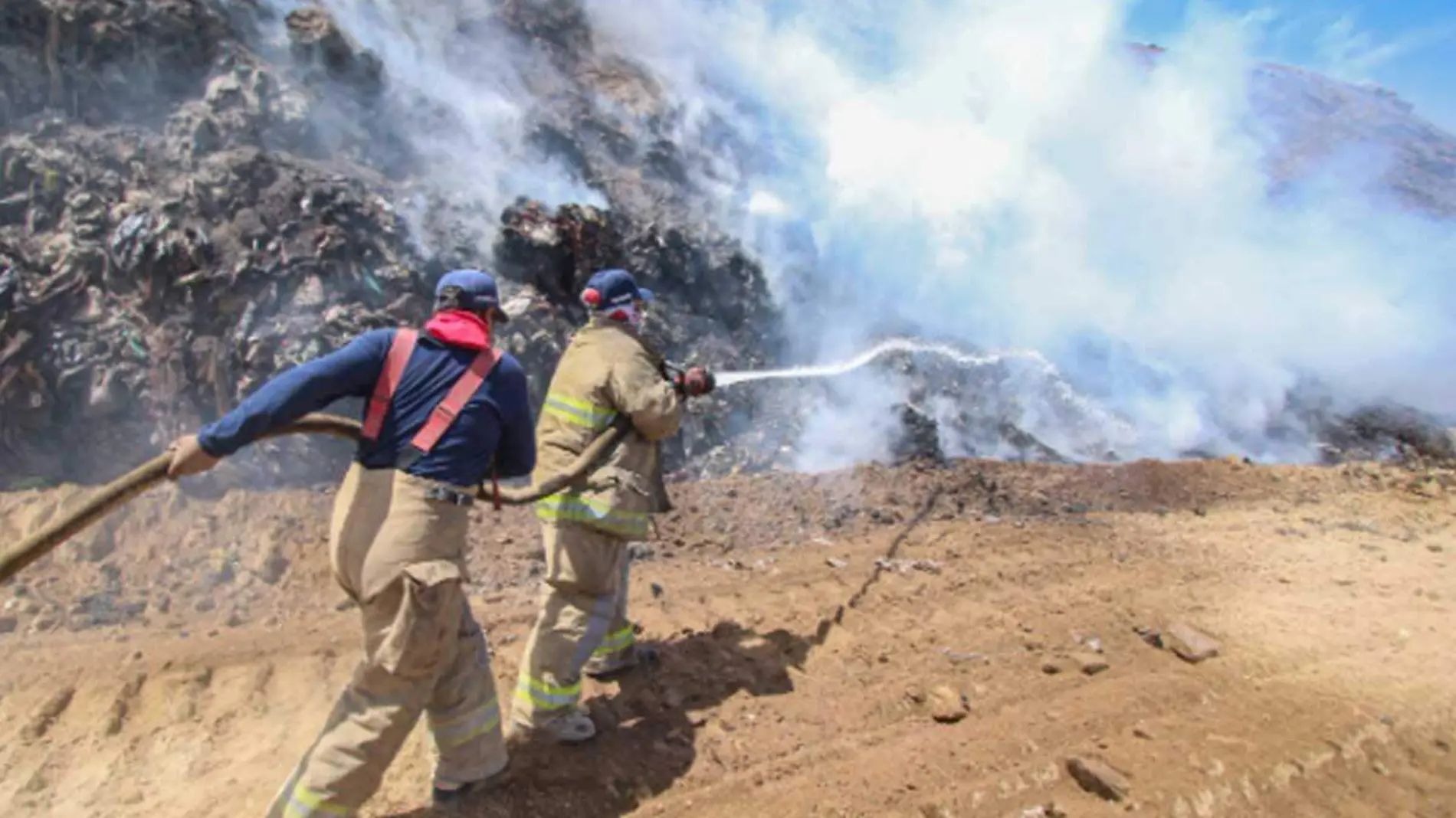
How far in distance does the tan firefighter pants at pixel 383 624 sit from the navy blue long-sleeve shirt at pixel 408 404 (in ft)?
0.35

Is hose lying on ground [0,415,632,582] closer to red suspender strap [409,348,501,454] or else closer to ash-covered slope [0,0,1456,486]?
red suspender strap [409,348,501,454]

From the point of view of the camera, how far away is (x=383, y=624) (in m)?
2.57

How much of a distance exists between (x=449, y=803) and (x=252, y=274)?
16.7 ft

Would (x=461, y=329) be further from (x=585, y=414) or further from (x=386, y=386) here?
(x=585, y=414)

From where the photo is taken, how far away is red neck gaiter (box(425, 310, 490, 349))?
8.82ft

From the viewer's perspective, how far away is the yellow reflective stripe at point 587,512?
3.30 meters

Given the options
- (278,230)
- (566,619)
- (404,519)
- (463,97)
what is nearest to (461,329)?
(404,519)

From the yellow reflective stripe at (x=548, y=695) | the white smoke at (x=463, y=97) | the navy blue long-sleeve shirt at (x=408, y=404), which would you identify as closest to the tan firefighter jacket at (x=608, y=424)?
the navy blue long-sleeve shirt at (x=408, y=404)

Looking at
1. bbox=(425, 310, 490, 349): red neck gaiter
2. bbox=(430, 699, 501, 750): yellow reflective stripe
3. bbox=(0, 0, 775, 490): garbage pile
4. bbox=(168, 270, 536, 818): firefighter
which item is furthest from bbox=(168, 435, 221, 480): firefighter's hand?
bbox=(0, 0, 775, 490): garbage pile

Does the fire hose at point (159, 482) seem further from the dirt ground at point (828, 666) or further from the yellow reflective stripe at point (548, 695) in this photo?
the dirt ground at point (828, 666)

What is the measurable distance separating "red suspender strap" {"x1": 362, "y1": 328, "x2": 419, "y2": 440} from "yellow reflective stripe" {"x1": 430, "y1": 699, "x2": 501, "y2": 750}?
0.99 meters

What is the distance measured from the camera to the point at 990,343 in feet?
39.6

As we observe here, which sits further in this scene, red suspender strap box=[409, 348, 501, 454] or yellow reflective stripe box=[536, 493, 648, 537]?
yellow reflective stripe box=[536, 493, 648, 537]

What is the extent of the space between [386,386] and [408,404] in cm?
9
